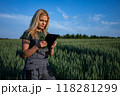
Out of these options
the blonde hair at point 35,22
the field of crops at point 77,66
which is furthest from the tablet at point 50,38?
the field of crops at point 77,66

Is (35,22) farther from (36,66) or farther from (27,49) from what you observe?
(36,66)

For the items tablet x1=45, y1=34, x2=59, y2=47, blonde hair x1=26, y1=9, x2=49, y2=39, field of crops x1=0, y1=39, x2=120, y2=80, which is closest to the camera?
tablet x1=45, y1=34, x2=59, y2=47

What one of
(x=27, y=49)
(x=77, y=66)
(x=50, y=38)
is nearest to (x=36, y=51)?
(x=27, y=49)

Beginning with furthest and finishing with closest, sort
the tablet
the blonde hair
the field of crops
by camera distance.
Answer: the field of crops
the blonde hair
the tablet

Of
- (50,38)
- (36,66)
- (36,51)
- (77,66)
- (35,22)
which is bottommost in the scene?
(77,66)

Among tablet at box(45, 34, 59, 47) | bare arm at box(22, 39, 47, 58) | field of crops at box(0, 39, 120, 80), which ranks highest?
tablet at box(45, 34, 59, 47)

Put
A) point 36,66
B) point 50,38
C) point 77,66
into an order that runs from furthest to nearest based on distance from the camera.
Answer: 1. point 77,66
2. point 36,66
3. point 50,38

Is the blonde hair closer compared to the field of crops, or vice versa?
the blonde hair

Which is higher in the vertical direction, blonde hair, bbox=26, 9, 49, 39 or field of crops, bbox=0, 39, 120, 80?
blonde hair, bbox=26, 9, 49, 39

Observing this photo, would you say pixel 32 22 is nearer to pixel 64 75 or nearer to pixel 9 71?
pixel 64 75

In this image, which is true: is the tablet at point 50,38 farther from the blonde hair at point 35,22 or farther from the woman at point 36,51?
the blonde hair at point 35,22

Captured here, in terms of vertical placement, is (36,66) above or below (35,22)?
below

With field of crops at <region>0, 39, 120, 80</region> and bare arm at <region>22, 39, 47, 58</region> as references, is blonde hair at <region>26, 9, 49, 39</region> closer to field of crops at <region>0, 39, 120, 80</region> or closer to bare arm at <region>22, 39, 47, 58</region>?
bare arm at <region>22, 39, 47, 58</region>

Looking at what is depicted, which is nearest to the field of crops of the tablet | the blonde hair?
the tablet
